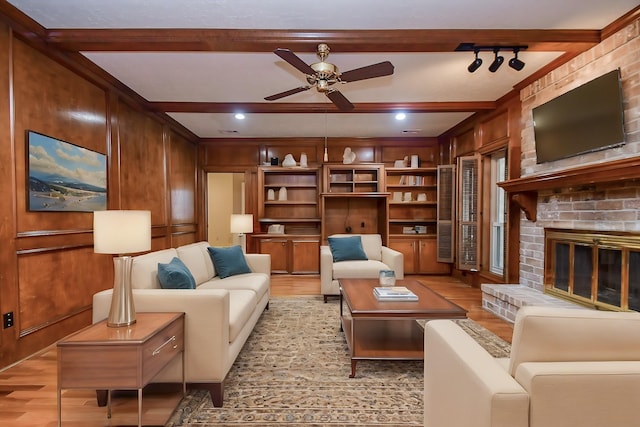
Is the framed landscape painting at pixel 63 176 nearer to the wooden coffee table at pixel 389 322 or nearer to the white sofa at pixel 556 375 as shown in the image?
the wooden coffee table at pixel 389 322

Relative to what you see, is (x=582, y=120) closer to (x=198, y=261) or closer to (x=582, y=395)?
(x=582, y=395)

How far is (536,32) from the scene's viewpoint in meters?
2.78

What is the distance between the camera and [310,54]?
313cm

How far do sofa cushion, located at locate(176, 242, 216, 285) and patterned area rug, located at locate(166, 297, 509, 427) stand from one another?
79 cm

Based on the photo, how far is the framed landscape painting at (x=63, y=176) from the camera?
2.74 metres

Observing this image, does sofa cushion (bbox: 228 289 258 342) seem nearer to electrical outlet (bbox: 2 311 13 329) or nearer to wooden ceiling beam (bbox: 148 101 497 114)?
electrical outlet (bbox: 2 311 13 329)

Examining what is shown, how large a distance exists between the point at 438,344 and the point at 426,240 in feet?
16.8

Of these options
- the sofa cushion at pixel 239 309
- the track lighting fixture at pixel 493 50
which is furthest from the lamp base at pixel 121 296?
the track lighting fixture at pixel 493 50

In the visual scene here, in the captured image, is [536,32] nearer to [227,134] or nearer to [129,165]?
[129,165]

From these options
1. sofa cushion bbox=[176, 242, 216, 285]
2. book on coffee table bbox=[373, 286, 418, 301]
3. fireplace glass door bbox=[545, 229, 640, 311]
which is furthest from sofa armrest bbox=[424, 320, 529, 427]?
sofa cushion bbox=[176, 242, 216, 285]

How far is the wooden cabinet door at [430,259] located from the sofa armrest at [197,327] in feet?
16.2

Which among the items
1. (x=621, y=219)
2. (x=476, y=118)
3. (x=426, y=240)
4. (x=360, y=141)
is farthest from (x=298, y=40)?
(x=426, y=240)

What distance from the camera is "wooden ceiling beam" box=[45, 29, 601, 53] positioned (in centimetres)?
276

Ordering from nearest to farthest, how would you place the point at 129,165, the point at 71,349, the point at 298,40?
1. the point at 71,349
2. the point at 298,40
3. the point at 129,165
